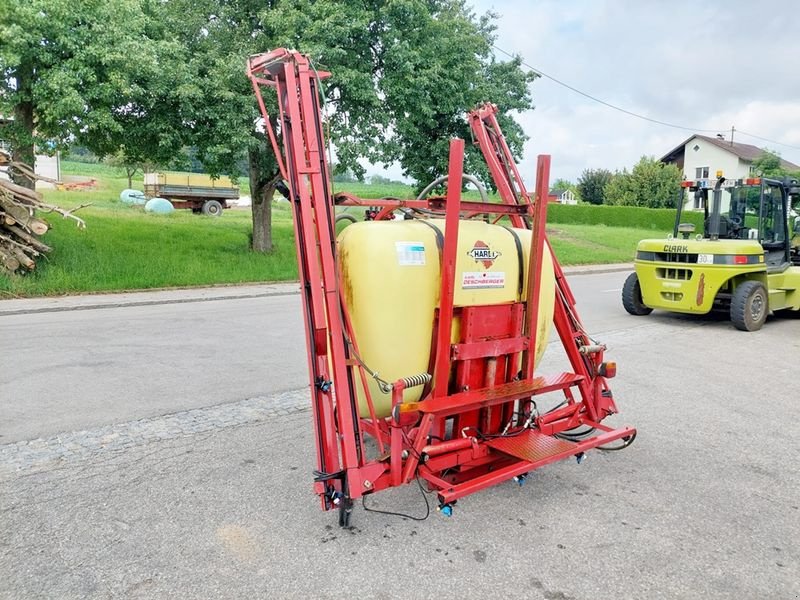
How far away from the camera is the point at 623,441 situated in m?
4.70

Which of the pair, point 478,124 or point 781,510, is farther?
point 478,124

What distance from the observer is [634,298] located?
10.8 meters

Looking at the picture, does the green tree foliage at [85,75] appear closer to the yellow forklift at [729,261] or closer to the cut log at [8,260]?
the cut log at [8,260]

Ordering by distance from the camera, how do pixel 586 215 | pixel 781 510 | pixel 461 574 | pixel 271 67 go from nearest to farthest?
pixel 461 574 < pixel 271 67 < pixel 781 510 < pixel 586 215

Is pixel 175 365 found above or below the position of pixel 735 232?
below

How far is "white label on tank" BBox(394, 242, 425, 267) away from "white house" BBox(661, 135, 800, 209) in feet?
170

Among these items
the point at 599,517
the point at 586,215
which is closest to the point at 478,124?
the point at 599,517

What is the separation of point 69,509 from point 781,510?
4.15 meters

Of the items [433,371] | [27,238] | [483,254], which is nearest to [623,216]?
[27,238]

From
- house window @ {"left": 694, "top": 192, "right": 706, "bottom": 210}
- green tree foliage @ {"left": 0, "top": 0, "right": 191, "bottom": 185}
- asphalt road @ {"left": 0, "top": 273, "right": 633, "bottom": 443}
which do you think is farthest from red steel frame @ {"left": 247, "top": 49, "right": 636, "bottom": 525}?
green tree foliage @ {"left": 0, "top": 0, "right": 191, "bottom": 185}

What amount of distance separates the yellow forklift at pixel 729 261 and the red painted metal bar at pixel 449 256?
7.38 meters

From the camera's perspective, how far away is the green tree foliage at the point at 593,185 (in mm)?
55438

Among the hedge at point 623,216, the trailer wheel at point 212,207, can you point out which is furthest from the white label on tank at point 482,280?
the hedge at point 623,216

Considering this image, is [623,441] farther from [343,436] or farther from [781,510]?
[343,436]
